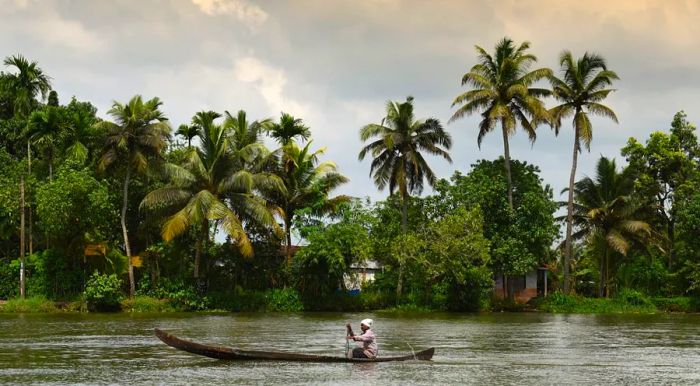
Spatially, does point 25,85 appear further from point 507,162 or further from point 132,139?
point 507,162

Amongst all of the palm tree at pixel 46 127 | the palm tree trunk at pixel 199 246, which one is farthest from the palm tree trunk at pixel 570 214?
the palm tree at pixel 46 127

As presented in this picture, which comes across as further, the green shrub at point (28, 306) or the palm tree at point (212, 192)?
the palm tree at point (212, 192)

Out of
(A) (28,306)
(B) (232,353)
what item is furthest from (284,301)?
(B) (232,353)

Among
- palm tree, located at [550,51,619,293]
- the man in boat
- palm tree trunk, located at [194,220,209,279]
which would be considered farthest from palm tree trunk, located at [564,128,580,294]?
the man in boat

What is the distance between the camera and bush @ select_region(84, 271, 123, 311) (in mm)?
46875

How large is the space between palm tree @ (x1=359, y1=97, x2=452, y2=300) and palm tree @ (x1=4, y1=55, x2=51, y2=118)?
2231 cm

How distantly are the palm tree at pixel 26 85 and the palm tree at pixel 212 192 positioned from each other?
48.6 ft

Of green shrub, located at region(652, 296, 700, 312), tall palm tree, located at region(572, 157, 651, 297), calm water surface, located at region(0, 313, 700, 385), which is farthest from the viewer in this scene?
tall palm tree, located at region(572, 157, 651, 297)

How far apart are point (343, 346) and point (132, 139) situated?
84.4 feet

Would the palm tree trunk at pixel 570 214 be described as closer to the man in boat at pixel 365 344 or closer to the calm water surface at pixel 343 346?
the calm water surface at pixel 343 346

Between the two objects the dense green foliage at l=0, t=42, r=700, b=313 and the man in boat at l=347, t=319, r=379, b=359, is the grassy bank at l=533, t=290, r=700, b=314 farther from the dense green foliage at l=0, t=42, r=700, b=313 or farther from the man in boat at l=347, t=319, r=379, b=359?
the man in boat at l=347, t=319, r=379, b=359

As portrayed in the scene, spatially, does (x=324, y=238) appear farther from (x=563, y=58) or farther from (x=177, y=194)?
(x=563, y=58)

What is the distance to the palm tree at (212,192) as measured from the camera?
48.0 m

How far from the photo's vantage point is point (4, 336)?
31.1m
